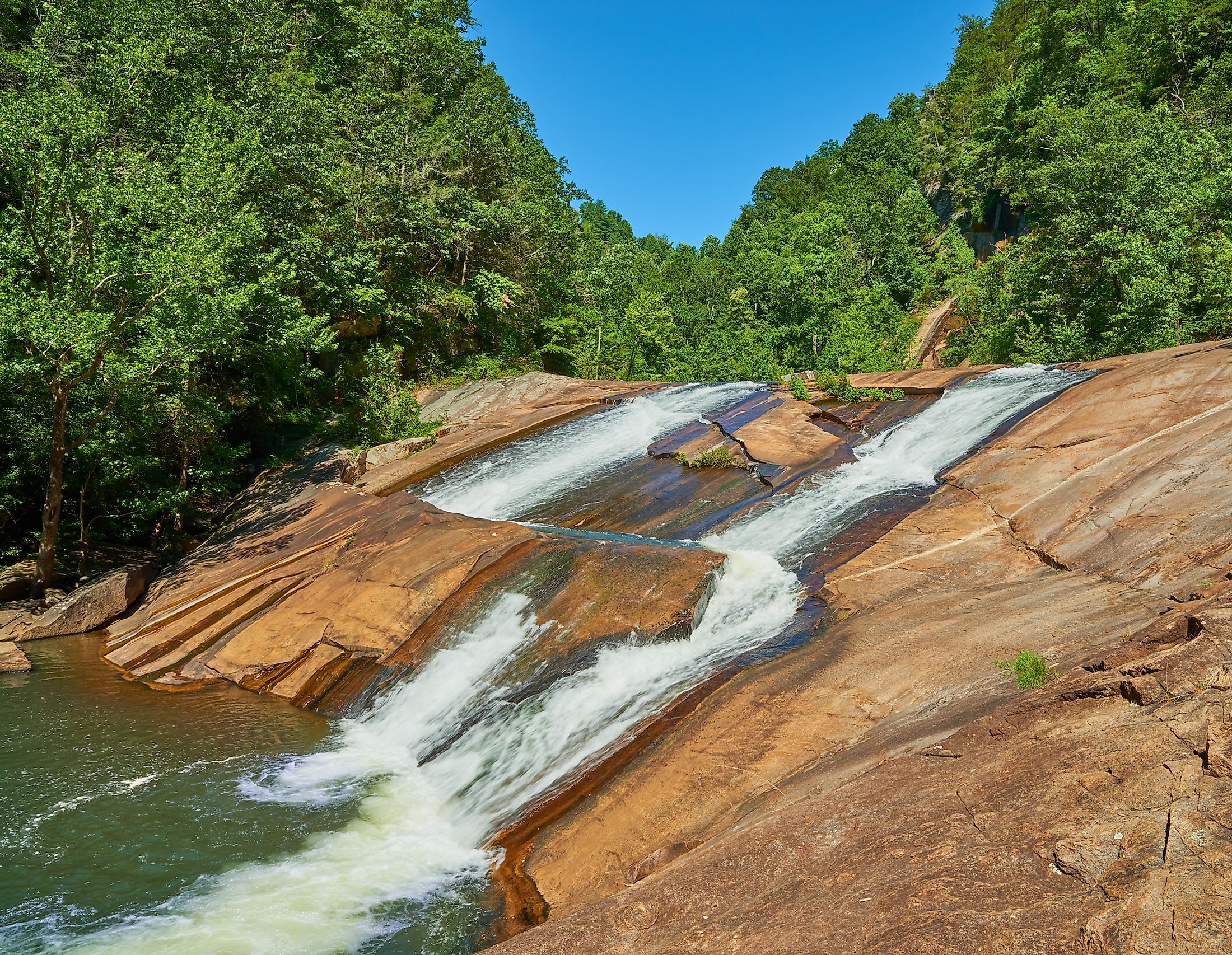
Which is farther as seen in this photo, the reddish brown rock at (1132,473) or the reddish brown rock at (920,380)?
the reddish brown rock at (920,380)

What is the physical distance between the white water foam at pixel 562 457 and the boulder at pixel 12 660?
863cm

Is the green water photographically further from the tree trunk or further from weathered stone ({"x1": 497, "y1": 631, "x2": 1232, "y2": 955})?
the tree trunk

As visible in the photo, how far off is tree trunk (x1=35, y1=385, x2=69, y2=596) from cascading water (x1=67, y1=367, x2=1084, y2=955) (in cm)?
979

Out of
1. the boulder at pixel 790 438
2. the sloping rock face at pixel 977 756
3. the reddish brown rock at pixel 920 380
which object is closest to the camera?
the sloping rock face at pixel 977 756

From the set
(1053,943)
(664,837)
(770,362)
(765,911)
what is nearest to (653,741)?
(664,837)

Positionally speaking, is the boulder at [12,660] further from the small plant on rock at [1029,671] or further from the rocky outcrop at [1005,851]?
the small plant on rock at [1029,671]

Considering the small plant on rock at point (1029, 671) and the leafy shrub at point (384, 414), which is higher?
the leafy shrub at point (384, 414)

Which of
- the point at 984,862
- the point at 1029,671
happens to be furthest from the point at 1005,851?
the point at 1029,671

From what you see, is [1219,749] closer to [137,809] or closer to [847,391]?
[137,809]

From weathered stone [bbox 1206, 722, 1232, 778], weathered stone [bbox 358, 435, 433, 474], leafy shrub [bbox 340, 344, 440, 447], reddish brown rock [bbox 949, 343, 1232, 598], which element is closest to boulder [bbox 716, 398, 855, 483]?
reddish brown rock [bbox 949, 343, 1232, 598]

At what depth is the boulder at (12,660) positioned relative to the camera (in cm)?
1346

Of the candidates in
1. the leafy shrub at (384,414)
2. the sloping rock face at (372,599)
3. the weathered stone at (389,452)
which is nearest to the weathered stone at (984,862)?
the sloping rock face at (372,599)

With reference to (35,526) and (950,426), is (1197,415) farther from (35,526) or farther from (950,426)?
(35,526)

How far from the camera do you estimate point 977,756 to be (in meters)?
5.31
